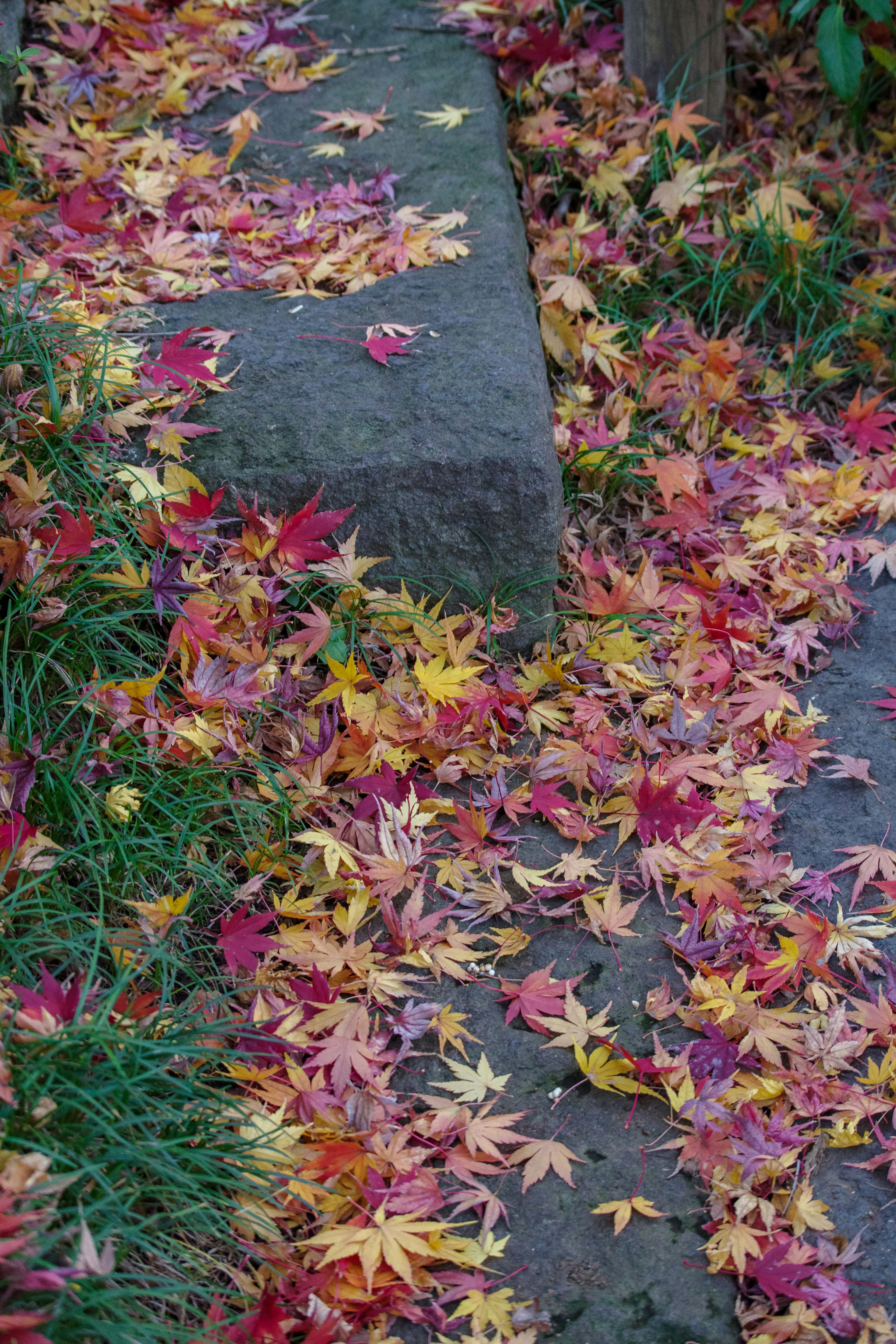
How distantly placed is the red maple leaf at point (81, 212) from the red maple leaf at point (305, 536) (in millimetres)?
1138

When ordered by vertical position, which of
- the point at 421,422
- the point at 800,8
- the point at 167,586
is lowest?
the point at 167,586

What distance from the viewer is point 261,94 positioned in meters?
3.35

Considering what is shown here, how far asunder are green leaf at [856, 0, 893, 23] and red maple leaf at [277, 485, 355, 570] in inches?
90.5

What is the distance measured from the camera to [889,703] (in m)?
2.30

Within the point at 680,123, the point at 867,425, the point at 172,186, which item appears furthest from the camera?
the point at 680,123

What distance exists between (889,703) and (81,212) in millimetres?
2456

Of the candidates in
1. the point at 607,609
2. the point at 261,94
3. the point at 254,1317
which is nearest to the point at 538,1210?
the point at 254,1317

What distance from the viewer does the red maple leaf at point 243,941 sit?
5.71 ft

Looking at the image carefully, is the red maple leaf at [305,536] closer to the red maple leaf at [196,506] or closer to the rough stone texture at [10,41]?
the red maple leaf at [196,506]

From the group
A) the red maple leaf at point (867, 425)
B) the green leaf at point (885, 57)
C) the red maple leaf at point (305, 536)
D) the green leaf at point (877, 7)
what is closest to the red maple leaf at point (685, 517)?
the red maple leaf at point (867, 425)

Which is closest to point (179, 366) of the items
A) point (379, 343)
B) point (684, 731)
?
point (379, 343)

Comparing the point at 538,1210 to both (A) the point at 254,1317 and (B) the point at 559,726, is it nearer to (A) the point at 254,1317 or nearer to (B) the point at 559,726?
(A) the point at 254,1317

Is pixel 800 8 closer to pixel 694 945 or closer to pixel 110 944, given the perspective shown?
pixel 694 945

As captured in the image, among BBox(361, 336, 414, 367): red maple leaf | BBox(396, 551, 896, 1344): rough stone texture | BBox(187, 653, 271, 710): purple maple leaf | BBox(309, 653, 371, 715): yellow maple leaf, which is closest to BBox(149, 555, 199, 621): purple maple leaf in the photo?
BBox(187, 653, 271, 710): purple maple leaf
